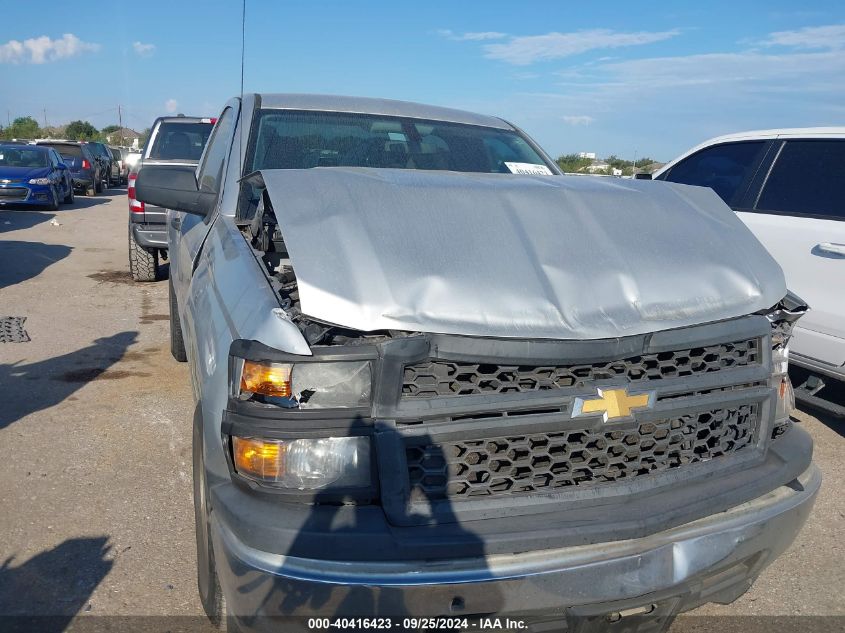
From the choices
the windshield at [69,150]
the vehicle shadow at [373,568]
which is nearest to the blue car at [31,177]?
the windshield at [69,150]

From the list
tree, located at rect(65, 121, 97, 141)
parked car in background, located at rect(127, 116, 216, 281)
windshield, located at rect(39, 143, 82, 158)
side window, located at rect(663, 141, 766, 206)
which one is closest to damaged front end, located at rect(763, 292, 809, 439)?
side window, located at rect(663, 141, 766, 206)

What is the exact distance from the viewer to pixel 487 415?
1.97 meters

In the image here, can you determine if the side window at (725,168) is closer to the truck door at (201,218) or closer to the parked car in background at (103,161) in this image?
the truck door at (201,218)

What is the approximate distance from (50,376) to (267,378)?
3927 mm

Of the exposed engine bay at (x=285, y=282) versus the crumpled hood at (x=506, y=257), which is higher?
the crumpled hood at (x=506, y=257)

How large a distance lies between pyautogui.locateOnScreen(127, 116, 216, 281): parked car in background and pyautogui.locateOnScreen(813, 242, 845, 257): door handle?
658 centimetres

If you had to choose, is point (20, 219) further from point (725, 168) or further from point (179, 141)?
point (725, 168)

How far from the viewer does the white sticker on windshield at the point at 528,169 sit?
386cm

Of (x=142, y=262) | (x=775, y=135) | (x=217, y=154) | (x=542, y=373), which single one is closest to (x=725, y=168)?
(x=775, y=135)

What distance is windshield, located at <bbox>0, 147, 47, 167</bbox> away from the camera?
1683 centimetres

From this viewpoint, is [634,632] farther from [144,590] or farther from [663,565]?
[144,590]

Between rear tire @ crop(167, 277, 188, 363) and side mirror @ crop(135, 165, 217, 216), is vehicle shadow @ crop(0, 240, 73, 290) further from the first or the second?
side mirror @ crop(135, 165, 217, 216)

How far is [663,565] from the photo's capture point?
2.01m

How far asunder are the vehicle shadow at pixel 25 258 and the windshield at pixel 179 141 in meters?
2.12
